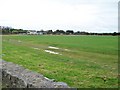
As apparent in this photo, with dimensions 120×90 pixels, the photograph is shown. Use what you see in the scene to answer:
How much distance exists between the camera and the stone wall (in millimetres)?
7004

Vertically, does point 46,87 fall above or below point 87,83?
above

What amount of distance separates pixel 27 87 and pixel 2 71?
223 cm

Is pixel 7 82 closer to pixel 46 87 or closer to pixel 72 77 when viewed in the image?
pixel 46 87

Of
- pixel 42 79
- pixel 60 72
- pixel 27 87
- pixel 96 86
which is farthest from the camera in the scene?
pixel 60 72

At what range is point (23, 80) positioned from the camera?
7.45 m

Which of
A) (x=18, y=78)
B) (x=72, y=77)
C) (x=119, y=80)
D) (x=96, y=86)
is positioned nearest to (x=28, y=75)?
(x=18, y=78)

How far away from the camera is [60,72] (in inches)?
630

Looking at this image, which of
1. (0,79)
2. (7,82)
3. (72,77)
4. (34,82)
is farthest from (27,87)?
(72,77)

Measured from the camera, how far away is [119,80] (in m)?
14.6

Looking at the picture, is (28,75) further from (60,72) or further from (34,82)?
(60,72)

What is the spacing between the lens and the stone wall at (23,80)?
276 inches

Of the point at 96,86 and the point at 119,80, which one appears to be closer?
the point at 96,86

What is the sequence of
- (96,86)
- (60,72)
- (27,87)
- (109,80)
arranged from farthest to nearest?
(60,72), (109,80), (96,86), (27,87)

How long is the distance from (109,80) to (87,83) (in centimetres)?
179
